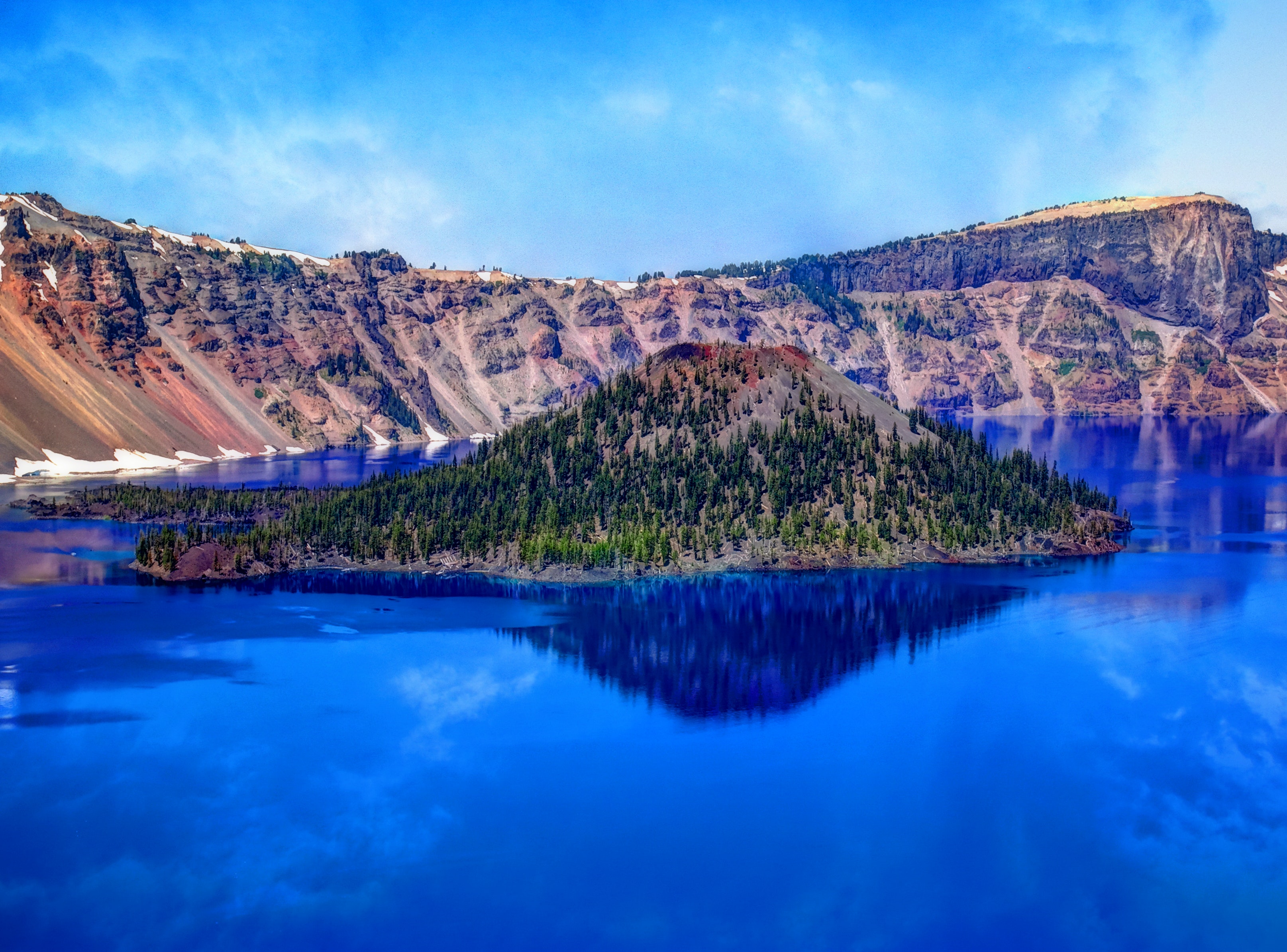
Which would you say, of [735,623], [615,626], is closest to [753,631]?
A: [735,623]

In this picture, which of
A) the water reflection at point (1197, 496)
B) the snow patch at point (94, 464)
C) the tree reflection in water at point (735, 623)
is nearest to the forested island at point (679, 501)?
the tree reflection in water at point (735, 623)

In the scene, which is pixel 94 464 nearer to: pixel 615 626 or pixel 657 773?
pixel 615 626

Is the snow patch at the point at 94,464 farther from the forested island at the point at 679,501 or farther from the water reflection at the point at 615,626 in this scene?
the water reflection at the point at 615,626

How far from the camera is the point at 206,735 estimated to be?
57.0 meters

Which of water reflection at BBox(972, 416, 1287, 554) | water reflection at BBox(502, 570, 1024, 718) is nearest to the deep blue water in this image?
water reflection at BBox(502, 570, 1024, 718)

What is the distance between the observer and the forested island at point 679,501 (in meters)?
96.1

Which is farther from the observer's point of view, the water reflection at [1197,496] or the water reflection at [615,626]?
the water reflection at [1197,496]

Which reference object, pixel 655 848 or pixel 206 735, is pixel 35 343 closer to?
pixel 206 735

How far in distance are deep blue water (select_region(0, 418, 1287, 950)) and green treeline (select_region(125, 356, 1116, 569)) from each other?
34.5 feet

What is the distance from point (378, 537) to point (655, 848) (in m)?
58.8

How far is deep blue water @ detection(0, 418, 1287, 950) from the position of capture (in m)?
40.6

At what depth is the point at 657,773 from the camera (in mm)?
51688

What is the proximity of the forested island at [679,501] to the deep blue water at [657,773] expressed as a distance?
Answer: 889 cm

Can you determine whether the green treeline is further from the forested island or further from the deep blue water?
the deep blue water
